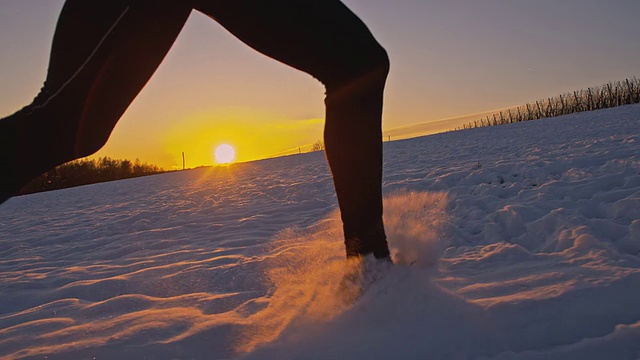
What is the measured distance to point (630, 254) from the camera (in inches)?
68.9

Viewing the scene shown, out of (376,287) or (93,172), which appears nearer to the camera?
(376,287)

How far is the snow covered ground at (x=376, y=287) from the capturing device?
40.2 inches

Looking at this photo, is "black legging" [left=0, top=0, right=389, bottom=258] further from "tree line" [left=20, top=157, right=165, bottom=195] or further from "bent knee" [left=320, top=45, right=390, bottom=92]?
"tree line" [left=20, top=157, right=165, bottom=195]

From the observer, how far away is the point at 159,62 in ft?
3.79

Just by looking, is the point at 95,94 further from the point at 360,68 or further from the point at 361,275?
the point at 361,275

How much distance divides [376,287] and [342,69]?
627 mm

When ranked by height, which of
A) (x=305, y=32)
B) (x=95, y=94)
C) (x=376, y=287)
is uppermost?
(x=305, y=32)

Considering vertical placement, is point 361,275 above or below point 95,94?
below

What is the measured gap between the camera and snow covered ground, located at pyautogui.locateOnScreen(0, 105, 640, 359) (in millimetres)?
1021

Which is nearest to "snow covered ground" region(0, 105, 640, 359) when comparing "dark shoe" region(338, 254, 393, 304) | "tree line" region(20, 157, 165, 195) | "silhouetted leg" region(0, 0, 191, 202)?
"dark shoe" region(338, 254, 393, 304)

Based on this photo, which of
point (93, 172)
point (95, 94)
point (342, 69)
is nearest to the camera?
point (95, 94)

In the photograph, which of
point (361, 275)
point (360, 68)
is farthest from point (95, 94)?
point (361, 275)

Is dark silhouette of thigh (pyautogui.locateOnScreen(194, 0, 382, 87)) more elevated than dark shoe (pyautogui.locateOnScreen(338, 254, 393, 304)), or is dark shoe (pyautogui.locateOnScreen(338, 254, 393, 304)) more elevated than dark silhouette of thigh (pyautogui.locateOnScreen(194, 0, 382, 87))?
dark silhouette of thigh (pyautogui.locateOnScreen(194, 0, 382, 87))

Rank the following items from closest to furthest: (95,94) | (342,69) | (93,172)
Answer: (95,94) < (342,69) < (93,172)
